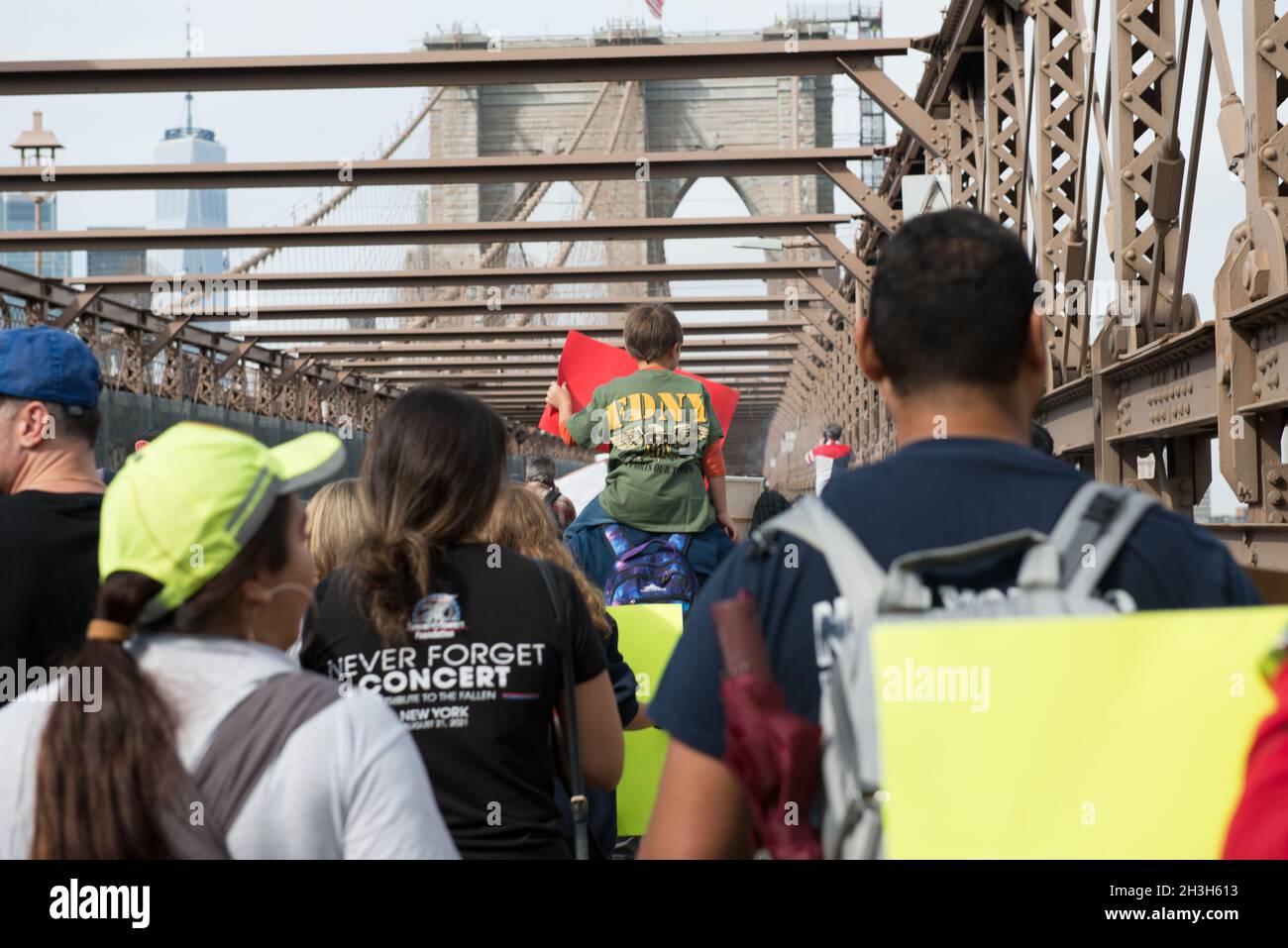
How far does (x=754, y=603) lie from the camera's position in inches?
65.4

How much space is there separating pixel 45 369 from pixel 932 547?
8.31 ft

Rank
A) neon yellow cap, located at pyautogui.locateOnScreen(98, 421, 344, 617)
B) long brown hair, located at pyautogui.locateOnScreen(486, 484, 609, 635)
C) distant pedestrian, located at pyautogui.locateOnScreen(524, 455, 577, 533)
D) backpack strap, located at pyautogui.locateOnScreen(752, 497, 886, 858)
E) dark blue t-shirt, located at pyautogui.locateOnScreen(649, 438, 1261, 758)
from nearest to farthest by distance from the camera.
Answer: backpack strap, located at pyautogui.locateOnScreen(752, 497, 886, 858) < dark blue t-shirt, located at pyautogui.locateOnScreen(649, 438, 1261, 758) < neon yellow cap, located at pyautogui.locateOnScreen(98, 421, 344, 617) < long brown hair, located at pyautogui.locateOnScreen(486, 484, 609, 635) < distant pedestrian, located at pyautogui.locateOnScreen(524, 455, 577, 533)

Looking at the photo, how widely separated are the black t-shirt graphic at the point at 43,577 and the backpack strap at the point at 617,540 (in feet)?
9.02

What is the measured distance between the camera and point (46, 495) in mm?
3273

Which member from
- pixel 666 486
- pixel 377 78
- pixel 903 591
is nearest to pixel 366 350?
pixel 377 78

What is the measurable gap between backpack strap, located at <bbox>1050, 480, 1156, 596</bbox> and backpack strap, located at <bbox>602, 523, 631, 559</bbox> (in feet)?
13.7

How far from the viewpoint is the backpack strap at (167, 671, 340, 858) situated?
168 cm

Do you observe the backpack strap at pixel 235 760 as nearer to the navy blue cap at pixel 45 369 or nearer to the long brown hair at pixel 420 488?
the long brown hair at pixel 420 488

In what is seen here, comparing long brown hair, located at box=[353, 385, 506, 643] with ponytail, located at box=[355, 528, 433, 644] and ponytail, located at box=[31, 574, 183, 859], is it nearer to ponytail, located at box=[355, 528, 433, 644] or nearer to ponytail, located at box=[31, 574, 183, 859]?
ponytail, located at box=[355, 528, 433, 644]

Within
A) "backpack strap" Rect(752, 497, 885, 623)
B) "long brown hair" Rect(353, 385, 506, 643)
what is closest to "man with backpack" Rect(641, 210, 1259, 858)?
"backpack strap" Rect(752, 497, 885, 623)

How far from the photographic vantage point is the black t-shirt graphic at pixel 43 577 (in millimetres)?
3113

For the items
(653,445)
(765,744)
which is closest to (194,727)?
Answer: (765,744)
